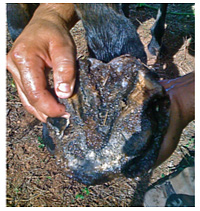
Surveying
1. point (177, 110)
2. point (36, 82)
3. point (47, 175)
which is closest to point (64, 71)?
point (36, 82)

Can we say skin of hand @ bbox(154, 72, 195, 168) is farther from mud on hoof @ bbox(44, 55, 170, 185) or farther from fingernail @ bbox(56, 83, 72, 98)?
fingernail @ bbox(56, 83, 72, 98)

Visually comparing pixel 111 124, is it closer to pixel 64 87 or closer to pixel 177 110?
pixel 64 87

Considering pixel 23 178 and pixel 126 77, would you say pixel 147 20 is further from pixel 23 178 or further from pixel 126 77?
pixel 23 178

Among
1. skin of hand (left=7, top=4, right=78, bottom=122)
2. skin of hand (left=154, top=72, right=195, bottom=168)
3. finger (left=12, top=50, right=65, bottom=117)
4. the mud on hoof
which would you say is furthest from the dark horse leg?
finger (left=12, top=50, right=65, bottom=117)

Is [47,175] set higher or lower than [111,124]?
lower

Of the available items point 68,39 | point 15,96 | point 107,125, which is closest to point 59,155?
point 107,125

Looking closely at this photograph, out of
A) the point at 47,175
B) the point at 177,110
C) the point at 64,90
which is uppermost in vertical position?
the point at 64,90
